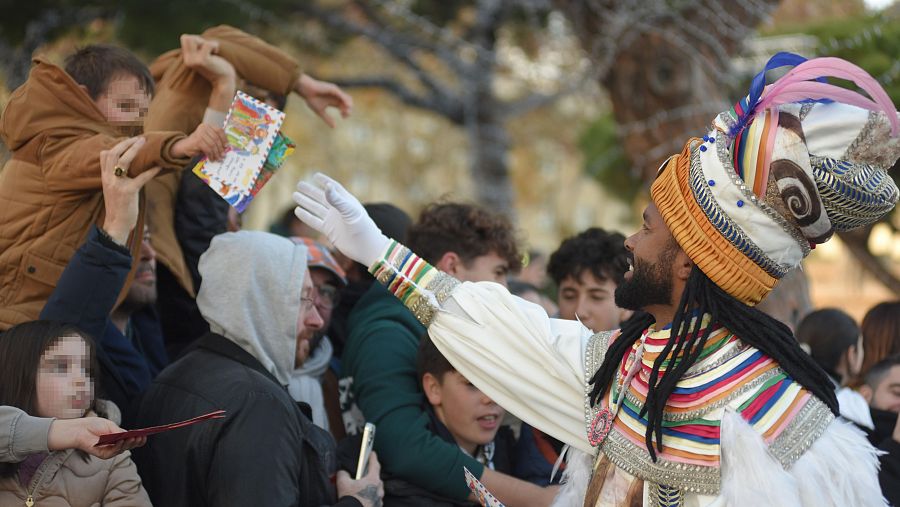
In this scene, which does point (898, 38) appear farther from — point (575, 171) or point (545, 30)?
point (575, 171)

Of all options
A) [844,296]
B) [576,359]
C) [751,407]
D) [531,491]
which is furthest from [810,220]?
[844,296]

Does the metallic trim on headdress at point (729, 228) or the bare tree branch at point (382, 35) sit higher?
the metallic trim on headdress at point (729, 228)

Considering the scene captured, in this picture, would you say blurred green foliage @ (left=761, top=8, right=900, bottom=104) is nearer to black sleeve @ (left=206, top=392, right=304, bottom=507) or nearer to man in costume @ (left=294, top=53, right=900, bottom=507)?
man in costume @ (left=294, top=53, right=900, bottom=507)

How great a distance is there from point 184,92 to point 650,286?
85.4 inches

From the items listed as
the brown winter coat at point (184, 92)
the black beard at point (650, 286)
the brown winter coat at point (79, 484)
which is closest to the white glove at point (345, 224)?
the black beard at point (650, 286)

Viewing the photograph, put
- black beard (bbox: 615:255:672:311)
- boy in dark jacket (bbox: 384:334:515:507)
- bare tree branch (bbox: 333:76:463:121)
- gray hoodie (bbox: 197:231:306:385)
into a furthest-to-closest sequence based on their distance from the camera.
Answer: bare tree branch (bbox: 333:76:463:121)
boy in dark jacket (bbox: 384:334:515:507)
gray hoodie (bbox: 197:231:306:385)
black beard (bbox: 615:255:672:311)

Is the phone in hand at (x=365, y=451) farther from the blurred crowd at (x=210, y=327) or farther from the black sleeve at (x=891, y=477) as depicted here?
the black sleeve at (x=891, y=477)

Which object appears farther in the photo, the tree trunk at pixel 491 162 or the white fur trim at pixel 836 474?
the tree trunk at pixel 491 162

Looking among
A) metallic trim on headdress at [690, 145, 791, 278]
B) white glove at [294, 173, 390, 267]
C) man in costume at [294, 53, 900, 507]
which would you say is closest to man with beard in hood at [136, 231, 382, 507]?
Result: white glove at [294, 173, 390, 267]

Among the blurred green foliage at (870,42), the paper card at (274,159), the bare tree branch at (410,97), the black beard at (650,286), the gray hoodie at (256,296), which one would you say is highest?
the blurred green foliage at (870,42)

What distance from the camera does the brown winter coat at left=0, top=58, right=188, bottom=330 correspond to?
3535mm

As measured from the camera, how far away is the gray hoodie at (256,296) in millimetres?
3412

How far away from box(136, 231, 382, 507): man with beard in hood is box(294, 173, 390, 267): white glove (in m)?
0.38

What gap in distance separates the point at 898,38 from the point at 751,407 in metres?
4.49
